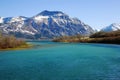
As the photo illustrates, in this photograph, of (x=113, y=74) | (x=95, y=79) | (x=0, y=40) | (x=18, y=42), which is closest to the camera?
(x=95, y=79)

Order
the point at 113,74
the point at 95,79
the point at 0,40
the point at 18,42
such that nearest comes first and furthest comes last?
the point at 95,79 → the point at 113,74 → the point at 0,40 → the point at 18,42

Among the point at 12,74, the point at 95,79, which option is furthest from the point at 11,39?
the point at 95,79

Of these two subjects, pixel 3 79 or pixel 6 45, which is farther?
pixel 6 45

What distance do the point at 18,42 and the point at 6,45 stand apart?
15.7 m

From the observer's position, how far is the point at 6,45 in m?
146

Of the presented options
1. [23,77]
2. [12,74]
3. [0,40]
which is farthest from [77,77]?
[0,40]

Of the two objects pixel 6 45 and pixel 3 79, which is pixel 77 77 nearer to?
pixel 3 79

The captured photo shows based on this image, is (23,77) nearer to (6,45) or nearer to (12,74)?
(12,74)

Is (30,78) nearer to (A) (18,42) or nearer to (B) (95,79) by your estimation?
(B) (95,79)

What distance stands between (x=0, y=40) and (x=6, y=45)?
4444mm

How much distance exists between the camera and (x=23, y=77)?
49.2 meters

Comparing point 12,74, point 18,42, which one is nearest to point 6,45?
point 18,42

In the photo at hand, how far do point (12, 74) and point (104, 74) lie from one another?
1855 cm

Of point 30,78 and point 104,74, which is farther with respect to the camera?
point 104,74
